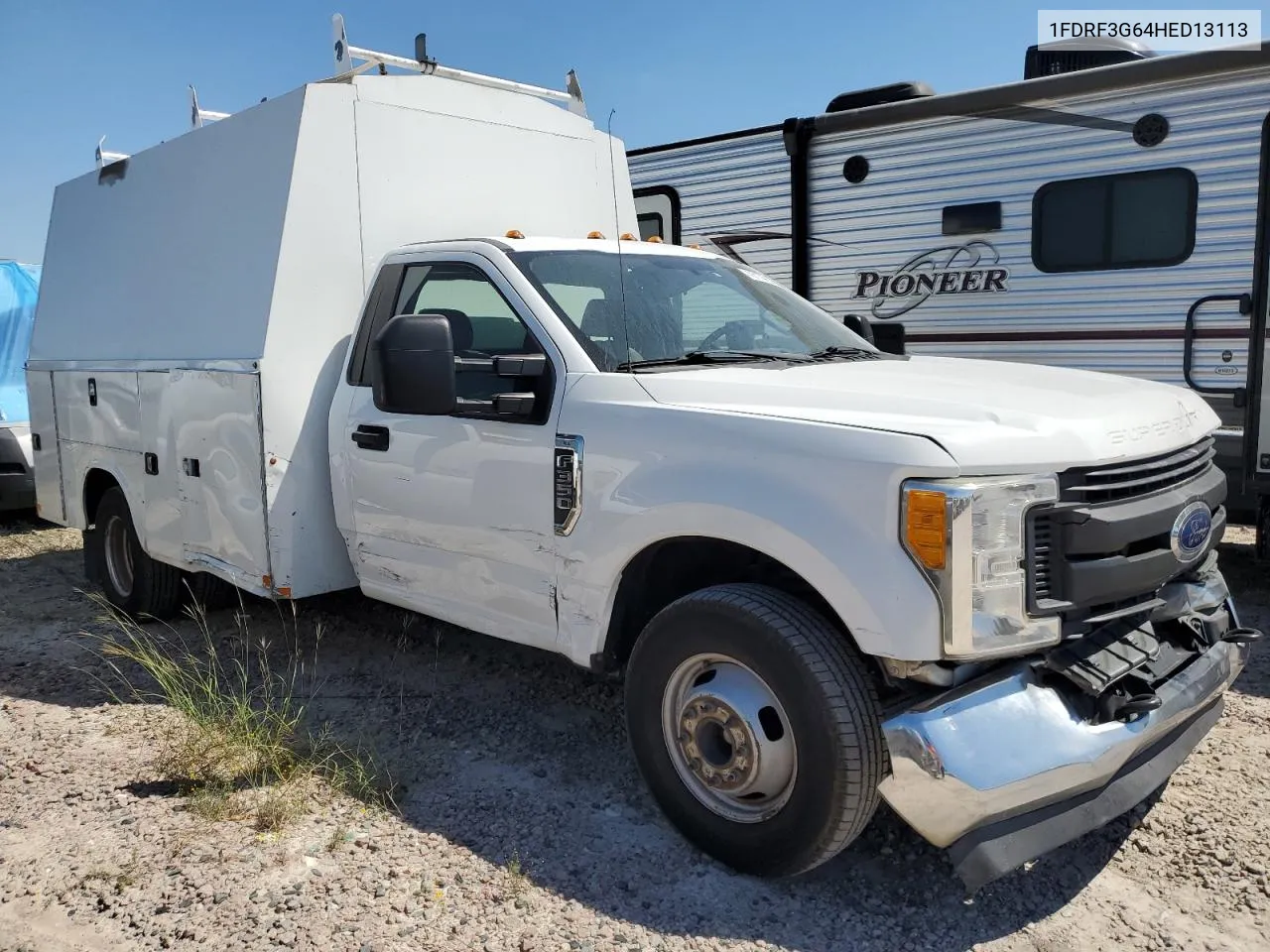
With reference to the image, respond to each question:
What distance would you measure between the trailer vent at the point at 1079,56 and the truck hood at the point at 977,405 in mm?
3615

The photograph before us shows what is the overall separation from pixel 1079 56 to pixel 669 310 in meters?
4.22

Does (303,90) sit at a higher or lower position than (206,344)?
higher

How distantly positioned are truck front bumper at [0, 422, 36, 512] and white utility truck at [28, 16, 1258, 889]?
3.63m

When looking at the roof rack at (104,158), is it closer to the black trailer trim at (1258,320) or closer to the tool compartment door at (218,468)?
the tool compartment door at (218,468)

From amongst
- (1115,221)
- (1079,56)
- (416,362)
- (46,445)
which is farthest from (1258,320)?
(46,445)

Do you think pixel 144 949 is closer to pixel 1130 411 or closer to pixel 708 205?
pixel 1130 411

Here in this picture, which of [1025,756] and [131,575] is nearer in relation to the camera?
[1025,756]

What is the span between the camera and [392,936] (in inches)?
114

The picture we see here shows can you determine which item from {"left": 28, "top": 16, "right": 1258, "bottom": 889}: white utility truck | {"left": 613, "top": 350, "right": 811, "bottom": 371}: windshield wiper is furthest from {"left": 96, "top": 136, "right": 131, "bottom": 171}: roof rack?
{"left": 613, "top": 350, "right": 811, "bottom": 371}: windshield wiper

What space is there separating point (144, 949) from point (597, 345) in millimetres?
2261

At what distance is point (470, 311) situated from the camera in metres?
4.30

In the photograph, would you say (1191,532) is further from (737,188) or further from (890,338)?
(737,188)

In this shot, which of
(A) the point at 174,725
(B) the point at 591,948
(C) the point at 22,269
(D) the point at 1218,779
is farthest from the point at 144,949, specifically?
(C) the point at 22,269

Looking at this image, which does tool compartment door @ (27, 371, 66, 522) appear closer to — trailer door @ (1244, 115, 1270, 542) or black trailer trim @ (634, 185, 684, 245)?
black trailer trim @ (634, 185, 684, 245)
